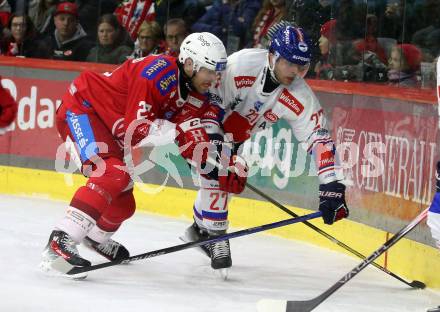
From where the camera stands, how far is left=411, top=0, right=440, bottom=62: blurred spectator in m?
6.44

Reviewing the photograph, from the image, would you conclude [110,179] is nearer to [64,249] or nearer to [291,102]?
[64,249]

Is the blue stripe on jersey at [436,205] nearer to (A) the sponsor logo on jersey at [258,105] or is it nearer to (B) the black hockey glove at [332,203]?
(B) the black hockey glove at [332,203]

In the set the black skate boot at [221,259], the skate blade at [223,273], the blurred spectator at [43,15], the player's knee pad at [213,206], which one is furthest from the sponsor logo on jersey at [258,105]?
the blurred spectator at [43,15]

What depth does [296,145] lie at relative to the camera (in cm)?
722

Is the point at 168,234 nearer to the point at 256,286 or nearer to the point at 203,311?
the point at 256,286

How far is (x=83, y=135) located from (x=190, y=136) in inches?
21.2

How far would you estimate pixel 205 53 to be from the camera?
539 cm

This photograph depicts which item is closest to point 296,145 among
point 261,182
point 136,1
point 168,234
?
point 261,182

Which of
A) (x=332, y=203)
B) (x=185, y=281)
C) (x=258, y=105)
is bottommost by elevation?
(x=185, y=281)

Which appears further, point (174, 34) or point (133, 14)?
point (133, 14)

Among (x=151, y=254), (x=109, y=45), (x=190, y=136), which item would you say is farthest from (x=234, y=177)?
(x=109, y=45)

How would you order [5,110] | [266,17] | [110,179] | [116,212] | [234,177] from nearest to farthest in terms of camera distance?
[5,110] → [110,179] → [234,177] → [116,212] → [266,17]

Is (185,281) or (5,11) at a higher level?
(5,11)

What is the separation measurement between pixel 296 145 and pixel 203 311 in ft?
8.04
